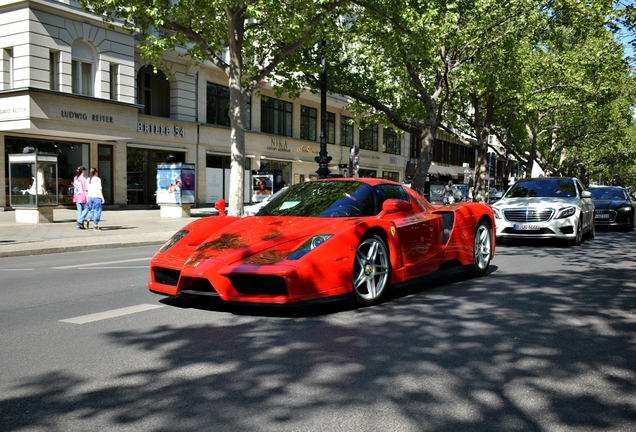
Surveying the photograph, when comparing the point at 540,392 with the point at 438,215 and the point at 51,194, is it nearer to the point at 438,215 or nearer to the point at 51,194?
the point at 438,215

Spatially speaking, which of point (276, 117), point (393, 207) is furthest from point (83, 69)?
point (393, 207)

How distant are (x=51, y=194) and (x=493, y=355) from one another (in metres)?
17.6

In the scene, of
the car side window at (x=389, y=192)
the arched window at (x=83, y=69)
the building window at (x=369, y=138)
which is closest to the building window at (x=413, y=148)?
the building window at (x=369, y=138)

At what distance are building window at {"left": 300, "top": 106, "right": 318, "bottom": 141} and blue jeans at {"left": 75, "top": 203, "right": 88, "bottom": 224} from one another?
2485cm

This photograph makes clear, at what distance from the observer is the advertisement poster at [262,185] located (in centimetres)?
2761

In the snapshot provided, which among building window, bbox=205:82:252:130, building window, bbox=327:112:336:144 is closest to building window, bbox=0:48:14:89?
building window, bbox=205:82:252:130

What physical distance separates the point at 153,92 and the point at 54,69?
22.3 feet

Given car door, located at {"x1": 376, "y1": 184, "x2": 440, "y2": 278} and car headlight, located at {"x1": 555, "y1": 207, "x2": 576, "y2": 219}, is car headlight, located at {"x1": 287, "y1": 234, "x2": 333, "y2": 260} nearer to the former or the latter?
car door, located at {"x1": 376, "y1": 184, "x2": 440, "y2": 278}

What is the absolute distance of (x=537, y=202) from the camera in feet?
43.8

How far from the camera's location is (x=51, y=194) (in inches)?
761

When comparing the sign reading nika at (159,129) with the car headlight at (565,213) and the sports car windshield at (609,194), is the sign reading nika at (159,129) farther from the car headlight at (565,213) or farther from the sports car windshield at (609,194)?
the car headlight at (565,213)

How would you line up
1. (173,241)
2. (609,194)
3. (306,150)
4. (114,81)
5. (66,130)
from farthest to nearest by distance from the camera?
(306,150)
(114,81)
(66,130)
(609,194)
(173,241)

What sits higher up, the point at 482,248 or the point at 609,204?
the point at 609,204

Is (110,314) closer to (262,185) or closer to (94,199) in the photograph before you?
(94,199)
